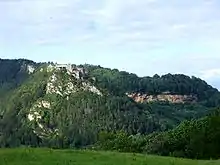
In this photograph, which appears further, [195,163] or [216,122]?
[216,122]

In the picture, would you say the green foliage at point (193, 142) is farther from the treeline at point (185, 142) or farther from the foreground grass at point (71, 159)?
the foreground grass at point (71, 159)

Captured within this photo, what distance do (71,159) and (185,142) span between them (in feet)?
148

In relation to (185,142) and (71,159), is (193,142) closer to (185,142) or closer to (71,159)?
(185,142)

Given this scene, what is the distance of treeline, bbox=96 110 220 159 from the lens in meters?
64.3

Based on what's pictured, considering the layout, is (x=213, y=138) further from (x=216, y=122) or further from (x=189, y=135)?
(x=189, y=135)

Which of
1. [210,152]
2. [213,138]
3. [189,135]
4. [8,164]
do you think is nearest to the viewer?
[8,164]

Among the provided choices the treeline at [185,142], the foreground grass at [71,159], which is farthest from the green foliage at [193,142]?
the foreground grass at [71,159]

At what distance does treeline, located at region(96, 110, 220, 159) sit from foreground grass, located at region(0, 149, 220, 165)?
88.2 ft

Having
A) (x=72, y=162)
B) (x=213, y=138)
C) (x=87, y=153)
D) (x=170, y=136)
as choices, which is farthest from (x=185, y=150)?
(x=72, y=162)

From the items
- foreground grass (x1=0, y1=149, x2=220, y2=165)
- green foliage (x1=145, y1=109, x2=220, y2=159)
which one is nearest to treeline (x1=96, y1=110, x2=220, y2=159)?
green foliage (x1=145, y1=109, x2=220, y2=159)

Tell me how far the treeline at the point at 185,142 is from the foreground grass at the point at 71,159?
26.9 meters

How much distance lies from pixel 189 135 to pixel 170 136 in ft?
21.9

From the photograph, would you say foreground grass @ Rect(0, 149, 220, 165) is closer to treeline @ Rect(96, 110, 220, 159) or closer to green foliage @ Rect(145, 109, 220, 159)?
green foliage @ Rect(145, 109, 220, 159)

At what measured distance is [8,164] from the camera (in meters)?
28.8
